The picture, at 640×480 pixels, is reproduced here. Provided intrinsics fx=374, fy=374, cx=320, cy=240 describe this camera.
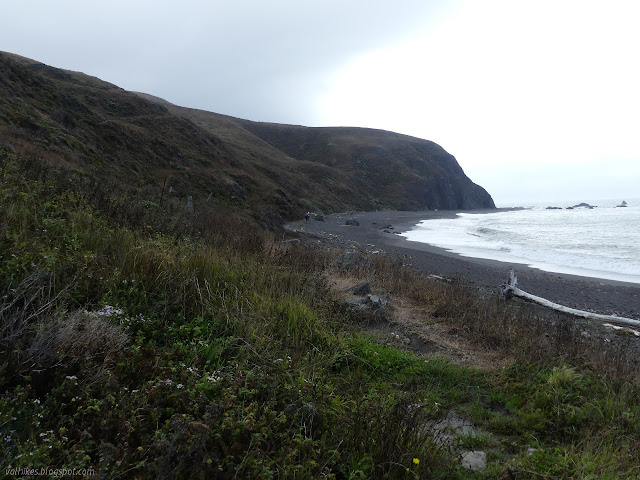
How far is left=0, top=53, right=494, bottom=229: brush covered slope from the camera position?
57.4ft

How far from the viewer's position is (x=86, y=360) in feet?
7.50

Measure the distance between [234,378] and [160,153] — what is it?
29976mm

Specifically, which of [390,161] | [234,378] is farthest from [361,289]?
[390,161]

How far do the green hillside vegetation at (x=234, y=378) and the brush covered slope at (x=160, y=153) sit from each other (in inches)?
209

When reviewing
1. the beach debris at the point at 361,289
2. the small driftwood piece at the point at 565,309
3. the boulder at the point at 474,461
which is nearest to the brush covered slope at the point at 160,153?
the beach debris at the point at 361,289

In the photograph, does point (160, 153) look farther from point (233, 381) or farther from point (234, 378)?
point (233, 381)

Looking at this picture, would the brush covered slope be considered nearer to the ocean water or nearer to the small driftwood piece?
the small driftwood piece

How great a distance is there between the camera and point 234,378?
262 cm

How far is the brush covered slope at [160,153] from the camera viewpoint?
689 inches

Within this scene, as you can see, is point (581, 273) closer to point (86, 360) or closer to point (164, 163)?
point (86, 360)

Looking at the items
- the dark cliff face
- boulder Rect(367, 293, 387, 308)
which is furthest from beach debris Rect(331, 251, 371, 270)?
the dark cliff face

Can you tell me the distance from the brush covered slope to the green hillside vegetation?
5305mm

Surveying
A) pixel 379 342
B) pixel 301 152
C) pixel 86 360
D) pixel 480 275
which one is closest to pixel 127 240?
pixel 86 360

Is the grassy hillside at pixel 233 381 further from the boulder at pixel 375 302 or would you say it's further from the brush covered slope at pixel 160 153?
the brush covered slope at pixel 160 153
